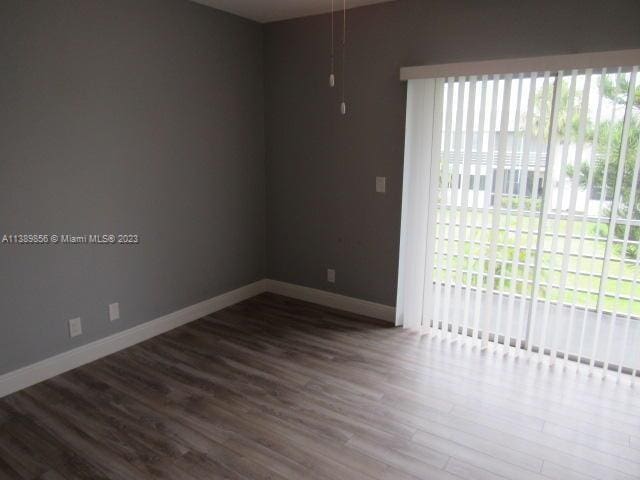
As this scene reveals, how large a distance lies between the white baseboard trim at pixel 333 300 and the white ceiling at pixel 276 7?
2459mm

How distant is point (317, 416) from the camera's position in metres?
2.50

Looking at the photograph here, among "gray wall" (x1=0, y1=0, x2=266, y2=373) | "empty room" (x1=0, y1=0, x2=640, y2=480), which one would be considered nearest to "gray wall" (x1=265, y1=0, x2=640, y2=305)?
"empty room" (x1=0, y1=0, x2=640, y2=480)

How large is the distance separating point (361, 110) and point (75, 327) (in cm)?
270

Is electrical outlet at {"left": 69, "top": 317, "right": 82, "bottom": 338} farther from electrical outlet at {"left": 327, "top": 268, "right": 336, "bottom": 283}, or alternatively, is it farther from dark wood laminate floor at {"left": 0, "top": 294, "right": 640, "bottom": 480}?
electrical outlet at {"left": 327, "top": 268, "right": 336, "bottom": 283}

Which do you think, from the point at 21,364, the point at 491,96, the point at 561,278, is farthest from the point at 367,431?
the point at 491,96

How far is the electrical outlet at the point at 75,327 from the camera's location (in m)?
2.91

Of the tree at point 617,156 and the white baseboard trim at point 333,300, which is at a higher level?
the tree at point 617,156

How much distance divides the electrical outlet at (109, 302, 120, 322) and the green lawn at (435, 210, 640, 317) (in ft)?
8.03

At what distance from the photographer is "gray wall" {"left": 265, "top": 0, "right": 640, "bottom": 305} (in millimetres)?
2852

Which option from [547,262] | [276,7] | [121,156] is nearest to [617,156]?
[547,262]

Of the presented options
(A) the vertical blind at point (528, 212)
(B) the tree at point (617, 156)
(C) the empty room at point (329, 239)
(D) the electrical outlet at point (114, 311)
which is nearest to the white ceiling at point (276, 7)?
(C) the empty room at point (329, 239)

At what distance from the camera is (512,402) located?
2.65m

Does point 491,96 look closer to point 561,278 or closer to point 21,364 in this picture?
point 561,278

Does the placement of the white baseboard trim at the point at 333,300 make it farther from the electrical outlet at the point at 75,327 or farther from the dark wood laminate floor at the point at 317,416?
the electrical outlet at the point at 75,327
